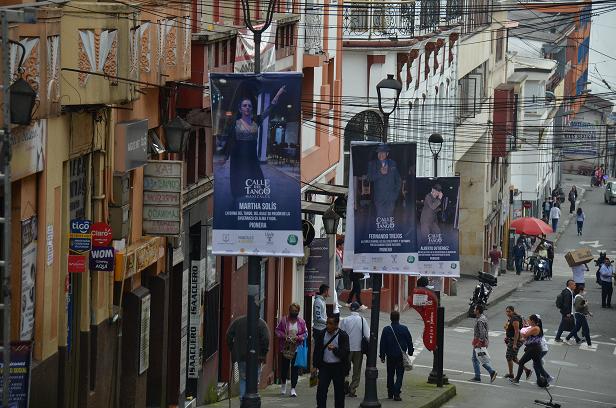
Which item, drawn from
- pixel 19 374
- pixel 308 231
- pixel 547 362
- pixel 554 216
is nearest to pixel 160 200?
pixel 19 374

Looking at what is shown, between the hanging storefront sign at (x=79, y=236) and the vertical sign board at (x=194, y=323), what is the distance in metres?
7.08

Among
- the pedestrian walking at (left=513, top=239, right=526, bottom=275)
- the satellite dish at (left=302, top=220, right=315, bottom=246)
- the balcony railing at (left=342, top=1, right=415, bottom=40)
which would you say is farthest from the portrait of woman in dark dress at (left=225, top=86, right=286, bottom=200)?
the pedestrian walking at (left=513, top=239, right=526, bottom=275)

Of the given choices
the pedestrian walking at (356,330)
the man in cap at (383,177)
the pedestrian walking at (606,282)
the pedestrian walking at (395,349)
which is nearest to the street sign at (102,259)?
the man in cap at (383,177)

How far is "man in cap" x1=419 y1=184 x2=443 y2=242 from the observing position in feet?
100

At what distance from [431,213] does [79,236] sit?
13327 mm

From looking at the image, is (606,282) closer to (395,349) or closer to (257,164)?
(395,349)

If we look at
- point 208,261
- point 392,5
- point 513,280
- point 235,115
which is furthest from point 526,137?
point 235,115

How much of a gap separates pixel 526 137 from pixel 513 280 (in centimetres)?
2661

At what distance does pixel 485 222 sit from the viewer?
68.6m

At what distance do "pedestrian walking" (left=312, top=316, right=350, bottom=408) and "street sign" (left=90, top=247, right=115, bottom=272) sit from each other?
189 inches

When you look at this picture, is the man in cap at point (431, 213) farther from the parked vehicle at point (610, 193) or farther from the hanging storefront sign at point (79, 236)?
the parked vehicle at point (610, 193)

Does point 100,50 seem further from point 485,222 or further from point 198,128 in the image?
point 485,222

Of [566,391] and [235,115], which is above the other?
[235,115]

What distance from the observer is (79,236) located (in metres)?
18.4
